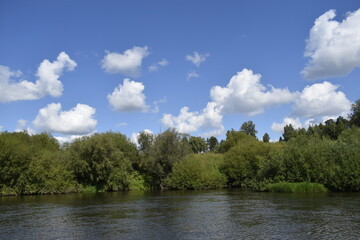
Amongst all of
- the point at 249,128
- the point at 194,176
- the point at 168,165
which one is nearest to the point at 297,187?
the point at 194,176

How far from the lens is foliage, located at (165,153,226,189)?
6925cm

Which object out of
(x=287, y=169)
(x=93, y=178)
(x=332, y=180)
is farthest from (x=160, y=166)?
(x=332, y=180)

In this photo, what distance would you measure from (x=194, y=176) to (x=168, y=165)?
7990mm

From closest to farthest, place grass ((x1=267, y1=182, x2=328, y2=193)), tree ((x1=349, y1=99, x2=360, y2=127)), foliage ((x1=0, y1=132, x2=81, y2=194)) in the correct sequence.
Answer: grass ((x1=267, y1=182, x2=328, y2=193)) < foliage ((x1=0, y1=132, x2=81, y2=194)) < tree ((x1=349, y1=99, x2=360, y2=127))

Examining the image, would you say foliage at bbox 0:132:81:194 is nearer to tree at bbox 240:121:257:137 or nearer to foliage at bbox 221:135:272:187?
foliage at bbox 221:135:272:187

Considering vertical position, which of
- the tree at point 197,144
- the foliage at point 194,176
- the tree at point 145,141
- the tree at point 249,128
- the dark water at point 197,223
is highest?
the tree at point 249,128

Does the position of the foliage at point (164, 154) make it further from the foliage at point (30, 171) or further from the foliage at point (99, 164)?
the foliage at point (30, 171)

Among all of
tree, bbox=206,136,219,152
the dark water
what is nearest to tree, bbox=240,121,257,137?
tree, bbox=206,136,219,152

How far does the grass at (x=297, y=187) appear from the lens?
4874cm

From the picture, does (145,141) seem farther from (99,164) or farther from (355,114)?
(355,114)

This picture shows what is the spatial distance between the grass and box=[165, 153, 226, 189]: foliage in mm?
19000

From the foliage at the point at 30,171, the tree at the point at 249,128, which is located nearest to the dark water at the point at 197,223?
the foliage at the point at 30,171

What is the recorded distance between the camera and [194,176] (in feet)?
227

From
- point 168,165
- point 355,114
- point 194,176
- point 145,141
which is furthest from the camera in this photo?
point 355,114
